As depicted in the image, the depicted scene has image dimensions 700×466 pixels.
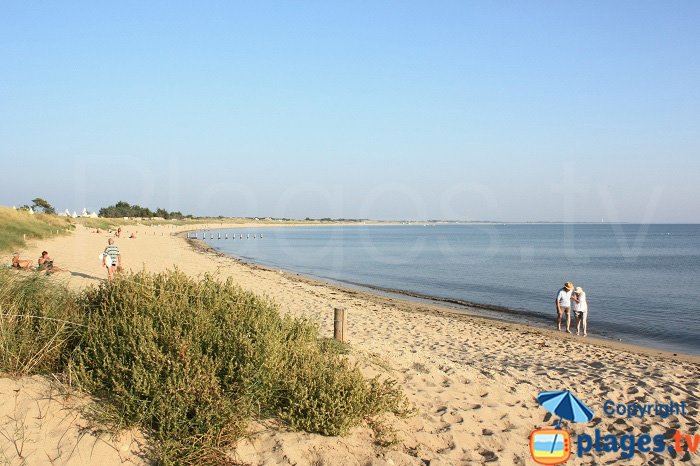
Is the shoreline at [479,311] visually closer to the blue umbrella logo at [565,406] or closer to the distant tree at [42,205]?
the blue umbrella logo at [565,406]

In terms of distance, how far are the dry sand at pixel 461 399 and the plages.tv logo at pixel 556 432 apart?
11 centimetres

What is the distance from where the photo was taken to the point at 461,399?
655cm

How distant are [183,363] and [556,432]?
4.34 m

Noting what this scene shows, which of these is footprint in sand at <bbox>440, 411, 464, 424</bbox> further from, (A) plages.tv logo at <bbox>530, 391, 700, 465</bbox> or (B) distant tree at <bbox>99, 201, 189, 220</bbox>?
(B) distant tree at <bbox>99, 201, 189, 220</bbox>

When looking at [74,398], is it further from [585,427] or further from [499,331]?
[499,331]

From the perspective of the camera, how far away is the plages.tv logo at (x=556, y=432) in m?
5.33

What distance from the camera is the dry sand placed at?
4.47m

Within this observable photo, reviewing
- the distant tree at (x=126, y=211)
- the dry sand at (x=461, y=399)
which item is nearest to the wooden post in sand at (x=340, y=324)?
the dry sand at (x=461, y=399)

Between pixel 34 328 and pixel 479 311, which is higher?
pixel 34 328

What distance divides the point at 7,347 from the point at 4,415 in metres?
0.84

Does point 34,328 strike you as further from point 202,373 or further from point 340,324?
point 340,324

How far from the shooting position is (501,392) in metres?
7.10

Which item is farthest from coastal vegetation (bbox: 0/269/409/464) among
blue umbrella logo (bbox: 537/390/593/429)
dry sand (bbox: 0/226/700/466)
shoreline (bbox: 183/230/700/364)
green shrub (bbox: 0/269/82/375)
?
shoreline (bbox: 183/230/700/364)

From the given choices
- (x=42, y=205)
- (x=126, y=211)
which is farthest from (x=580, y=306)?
(x=126, y=211)
